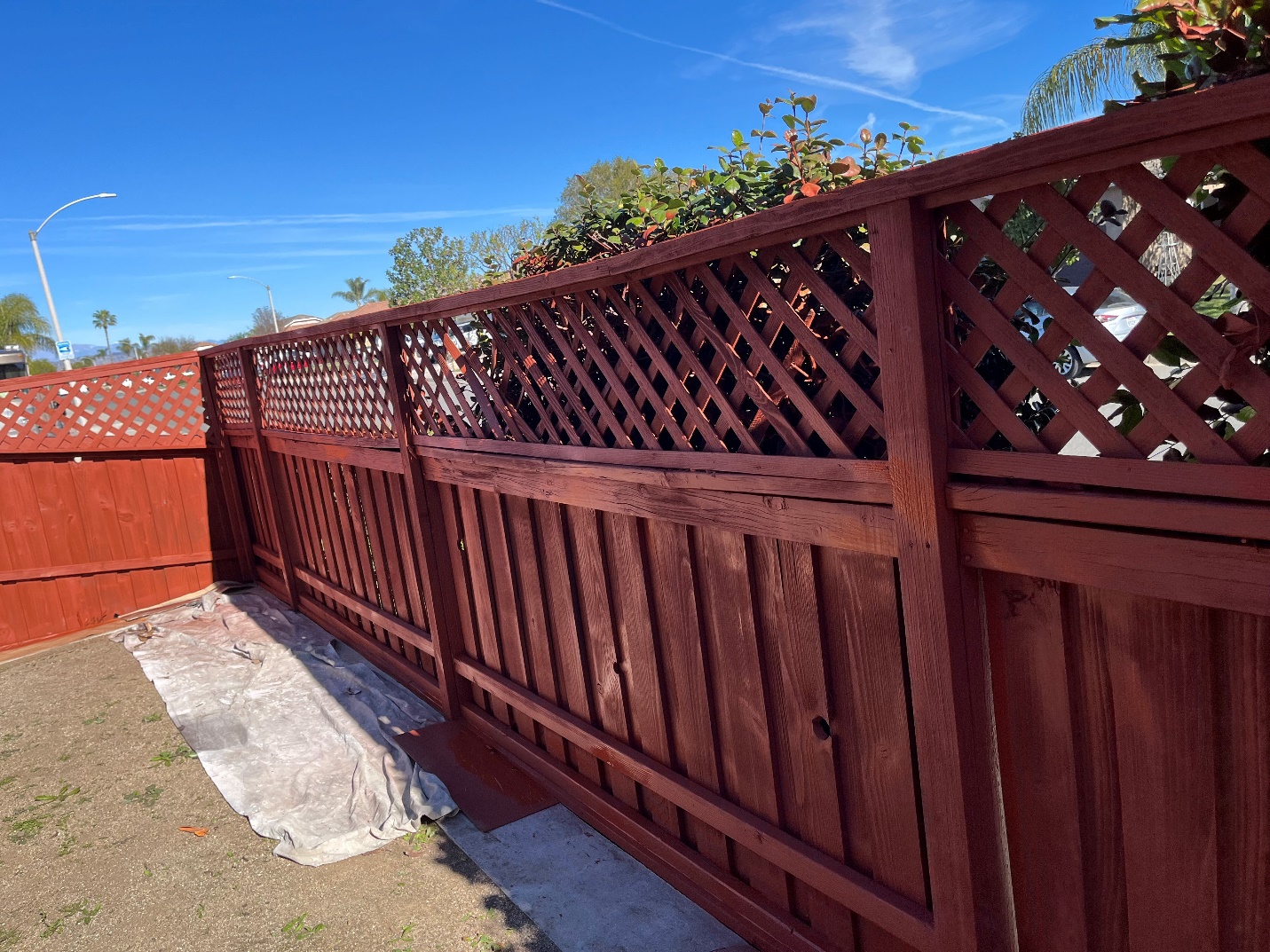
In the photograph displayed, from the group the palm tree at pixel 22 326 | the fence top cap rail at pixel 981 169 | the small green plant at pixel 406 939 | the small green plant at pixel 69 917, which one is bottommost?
the small green plant at pixel 406 939

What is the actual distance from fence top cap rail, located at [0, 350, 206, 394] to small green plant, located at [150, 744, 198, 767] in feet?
11.0

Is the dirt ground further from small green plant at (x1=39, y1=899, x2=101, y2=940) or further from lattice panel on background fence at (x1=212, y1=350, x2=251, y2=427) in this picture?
lattice panel on background fence at (x1=212, y1=350, x2=251, y2=427)

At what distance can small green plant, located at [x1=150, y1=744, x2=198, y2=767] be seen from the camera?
4211mm

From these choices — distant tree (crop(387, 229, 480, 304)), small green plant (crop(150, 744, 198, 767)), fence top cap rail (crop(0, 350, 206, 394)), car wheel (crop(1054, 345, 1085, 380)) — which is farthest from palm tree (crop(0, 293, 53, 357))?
car wheel (crop(1054, 345, 1085, 380))

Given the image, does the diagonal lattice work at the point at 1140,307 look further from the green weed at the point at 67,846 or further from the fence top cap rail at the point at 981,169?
the green weed at the point at 67,846

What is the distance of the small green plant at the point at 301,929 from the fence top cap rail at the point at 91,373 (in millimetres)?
4958

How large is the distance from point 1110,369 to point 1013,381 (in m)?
0.18

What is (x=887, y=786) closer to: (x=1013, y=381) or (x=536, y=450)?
(x=1013, y=381)

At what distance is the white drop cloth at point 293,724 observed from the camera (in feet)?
11.2

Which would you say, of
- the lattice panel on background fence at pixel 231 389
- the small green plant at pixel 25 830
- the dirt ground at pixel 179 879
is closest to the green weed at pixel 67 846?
the dirt ground at pixel 179 879

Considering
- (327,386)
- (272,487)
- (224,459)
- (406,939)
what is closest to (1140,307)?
(406,939)

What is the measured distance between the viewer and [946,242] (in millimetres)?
1627

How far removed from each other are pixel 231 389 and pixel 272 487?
1049 millimetres

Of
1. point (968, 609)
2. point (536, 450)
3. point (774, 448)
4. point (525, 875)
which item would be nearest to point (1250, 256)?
point (968, 609)
